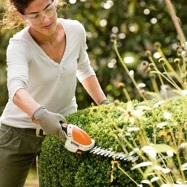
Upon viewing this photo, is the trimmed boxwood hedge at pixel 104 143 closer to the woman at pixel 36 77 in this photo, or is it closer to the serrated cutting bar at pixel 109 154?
the serrated cutting bar at pixel 109 154

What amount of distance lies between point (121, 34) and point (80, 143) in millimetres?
4228

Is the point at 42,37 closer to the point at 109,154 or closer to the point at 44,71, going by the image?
the point at 44,71

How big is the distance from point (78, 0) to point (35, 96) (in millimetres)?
3744

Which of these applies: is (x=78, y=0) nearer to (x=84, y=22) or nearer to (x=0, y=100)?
(x=84, y=22)

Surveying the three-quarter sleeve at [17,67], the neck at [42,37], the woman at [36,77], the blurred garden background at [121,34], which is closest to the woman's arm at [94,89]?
the woman at [36,77]

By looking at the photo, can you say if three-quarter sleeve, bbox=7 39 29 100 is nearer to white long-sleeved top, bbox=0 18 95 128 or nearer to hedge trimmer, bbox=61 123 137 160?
white long-sleeved top, bbox=0 18 95 128

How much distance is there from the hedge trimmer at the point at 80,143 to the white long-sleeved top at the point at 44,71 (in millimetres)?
323

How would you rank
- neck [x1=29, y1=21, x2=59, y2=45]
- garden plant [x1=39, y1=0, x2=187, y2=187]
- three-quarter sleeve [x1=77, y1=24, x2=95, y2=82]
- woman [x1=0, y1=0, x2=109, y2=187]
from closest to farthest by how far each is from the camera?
garden plant [x1=39, y1=0, x2=187, y2=187] → woman [x1=0, y1=0, x2=109, y2=187] → neck [x1=29, y1=21, x2=59, y2=45] → three-quarter sleeve [x1=77, y1=24, x2=95, y2=82]

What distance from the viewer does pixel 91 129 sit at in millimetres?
3453

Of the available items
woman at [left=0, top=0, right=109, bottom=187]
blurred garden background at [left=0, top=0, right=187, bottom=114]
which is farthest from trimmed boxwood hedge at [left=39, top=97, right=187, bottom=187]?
blurred garden background at [left=0, top=0, right=187, bottom=114]

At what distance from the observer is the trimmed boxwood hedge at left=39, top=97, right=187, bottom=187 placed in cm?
324

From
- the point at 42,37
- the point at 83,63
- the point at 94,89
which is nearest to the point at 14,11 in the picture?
the point at 42,37

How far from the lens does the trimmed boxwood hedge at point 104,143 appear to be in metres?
3.24

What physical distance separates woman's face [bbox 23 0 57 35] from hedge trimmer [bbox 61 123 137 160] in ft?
1.73
